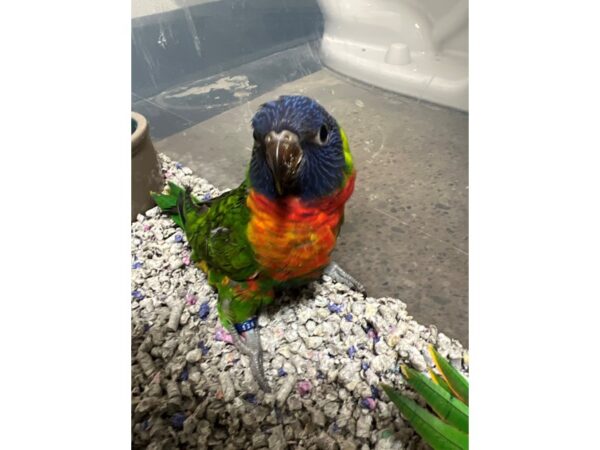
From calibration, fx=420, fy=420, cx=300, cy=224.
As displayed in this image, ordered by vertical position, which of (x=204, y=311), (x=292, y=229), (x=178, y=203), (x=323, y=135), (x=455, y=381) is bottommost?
(x=204, y=311)

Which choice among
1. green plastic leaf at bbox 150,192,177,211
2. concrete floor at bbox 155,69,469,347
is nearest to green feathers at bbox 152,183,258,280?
green plastic leaf at bbox 150,192,177,211

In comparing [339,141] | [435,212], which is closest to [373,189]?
[435,212]

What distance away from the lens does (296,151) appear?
0.68 metres

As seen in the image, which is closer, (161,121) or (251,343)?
(251,343)

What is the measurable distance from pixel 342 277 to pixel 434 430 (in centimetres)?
51

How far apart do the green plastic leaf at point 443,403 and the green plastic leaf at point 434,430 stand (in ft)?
0.06

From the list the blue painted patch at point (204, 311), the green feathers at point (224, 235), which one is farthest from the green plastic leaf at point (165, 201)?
the blue painted patch at point (204, 311)

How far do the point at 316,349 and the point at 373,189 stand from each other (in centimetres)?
51

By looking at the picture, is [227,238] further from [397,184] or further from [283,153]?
[397,184]

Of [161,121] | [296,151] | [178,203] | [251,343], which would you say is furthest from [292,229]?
[161,121]

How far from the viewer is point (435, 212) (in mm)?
1146

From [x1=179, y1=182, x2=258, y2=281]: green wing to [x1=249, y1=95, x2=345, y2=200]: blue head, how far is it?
0.11 metres

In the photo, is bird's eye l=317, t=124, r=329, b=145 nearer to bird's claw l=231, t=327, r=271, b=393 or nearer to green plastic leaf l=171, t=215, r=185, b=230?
bird's claw l=231, t=327, r=271, b=393

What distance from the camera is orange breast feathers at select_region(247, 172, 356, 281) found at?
78cm
